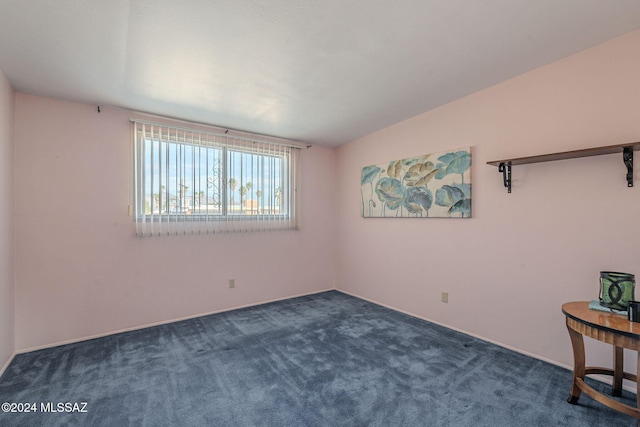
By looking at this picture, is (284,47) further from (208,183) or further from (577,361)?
(577,361)

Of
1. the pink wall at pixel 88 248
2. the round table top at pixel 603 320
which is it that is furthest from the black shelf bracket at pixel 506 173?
the pink wall at pixel 88 248

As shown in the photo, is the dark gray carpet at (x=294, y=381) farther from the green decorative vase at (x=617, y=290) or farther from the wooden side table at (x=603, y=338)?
the green decorative vase at (x=617, y=290)

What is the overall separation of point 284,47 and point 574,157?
7.47ft

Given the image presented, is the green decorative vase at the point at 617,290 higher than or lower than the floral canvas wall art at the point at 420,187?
lower

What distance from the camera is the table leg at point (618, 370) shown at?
1811 millimetres

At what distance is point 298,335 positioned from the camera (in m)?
2.88

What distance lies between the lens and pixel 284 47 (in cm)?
196

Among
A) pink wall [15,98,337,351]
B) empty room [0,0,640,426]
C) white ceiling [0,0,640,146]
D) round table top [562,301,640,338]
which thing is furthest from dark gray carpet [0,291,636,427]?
white ceiling [0,0,640,146]

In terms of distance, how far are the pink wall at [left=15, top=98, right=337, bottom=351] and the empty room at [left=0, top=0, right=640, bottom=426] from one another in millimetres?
19

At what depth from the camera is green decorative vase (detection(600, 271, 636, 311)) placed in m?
1.73

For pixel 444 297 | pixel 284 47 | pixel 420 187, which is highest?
pixel 284 47

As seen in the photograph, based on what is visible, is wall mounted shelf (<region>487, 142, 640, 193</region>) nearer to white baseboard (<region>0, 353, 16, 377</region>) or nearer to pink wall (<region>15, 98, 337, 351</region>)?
pink wall (<region>15, 98, 337, 351</region>)

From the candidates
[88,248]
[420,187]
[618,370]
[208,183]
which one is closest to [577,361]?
[618,370]

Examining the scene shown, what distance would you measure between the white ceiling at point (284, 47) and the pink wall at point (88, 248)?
0.32m
